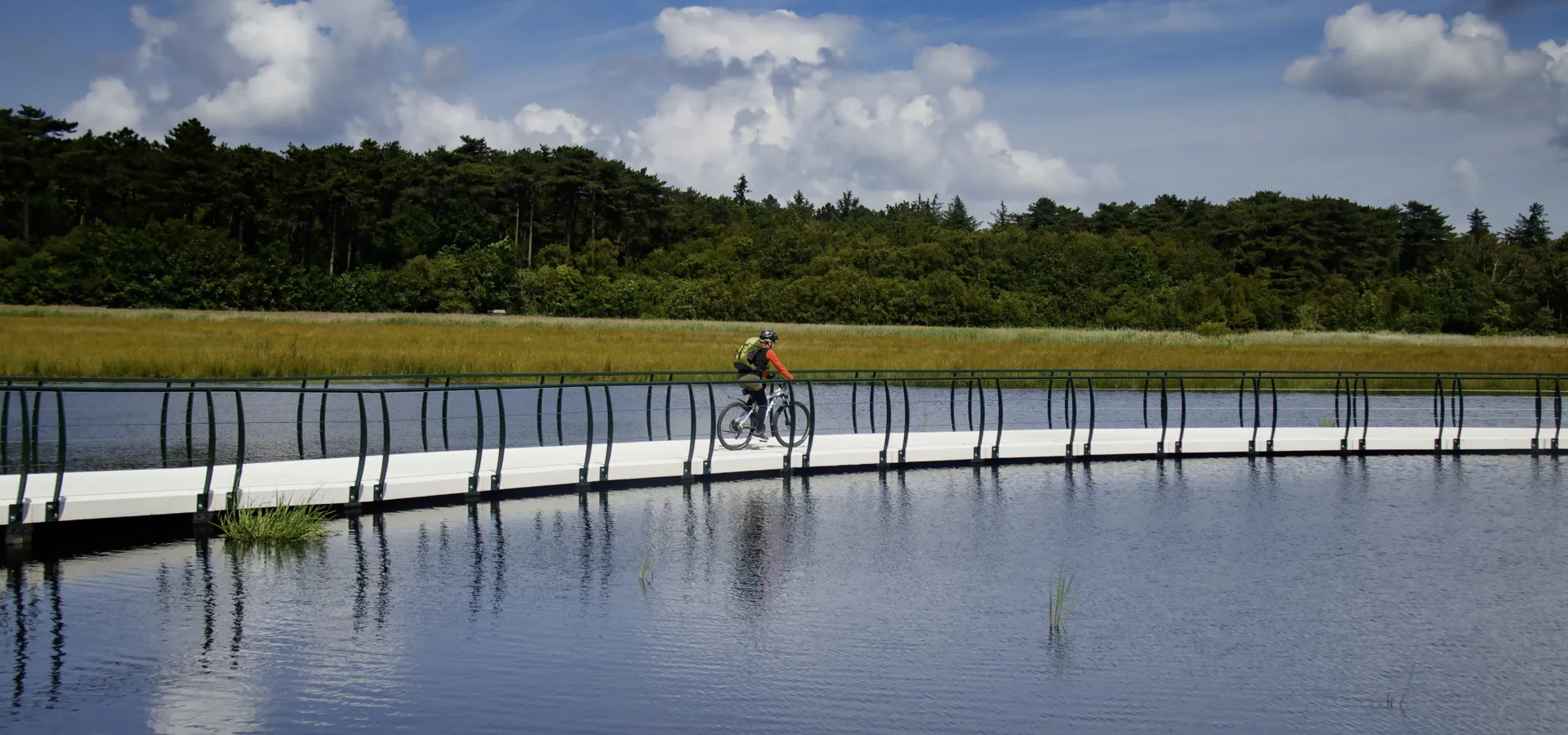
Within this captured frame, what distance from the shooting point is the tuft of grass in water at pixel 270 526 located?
13391mm

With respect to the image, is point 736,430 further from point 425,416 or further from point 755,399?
point 425,416

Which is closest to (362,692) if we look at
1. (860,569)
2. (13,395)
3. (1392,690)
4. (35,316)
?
(860,569)

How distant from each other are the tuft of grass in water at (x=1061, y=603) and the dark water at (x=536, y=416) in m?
6.15

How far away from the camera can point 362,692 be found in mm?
8461

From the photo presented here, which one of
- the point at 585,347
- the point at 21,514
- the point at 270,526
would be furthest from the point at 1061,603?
the point at 585,347

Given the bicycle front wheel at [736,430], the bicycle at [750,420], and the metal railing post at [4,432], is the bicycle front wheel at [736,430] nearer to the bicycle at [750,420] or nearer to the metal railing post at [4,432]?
the bicycle at [750,420]

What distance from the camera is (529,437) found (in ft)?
82.2

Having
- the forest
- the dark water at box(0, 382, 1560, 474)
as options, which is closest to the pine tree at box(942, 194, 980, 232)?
the forest

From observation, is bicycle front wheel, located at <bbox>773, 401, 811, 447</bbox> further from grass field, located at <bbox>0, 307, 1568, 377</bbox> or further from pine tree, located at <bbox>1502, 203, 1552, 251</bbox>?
pine tree, located at <bbox>1502, 203, 1552, 251</bbox>

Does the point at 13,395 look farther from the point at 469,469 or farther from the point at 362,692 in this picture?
the point at 362,692

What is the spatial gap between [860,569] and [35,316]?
58.2 meters

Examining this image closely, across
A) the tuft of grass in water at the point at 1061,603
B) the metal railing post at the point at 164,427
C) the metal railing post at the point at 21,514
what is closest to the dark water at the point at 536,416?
the metal railing post at the point at 164,427

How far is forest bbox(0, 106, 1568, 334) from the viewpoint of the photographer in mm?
80562

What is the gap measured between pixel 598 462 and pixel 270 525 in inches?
205
